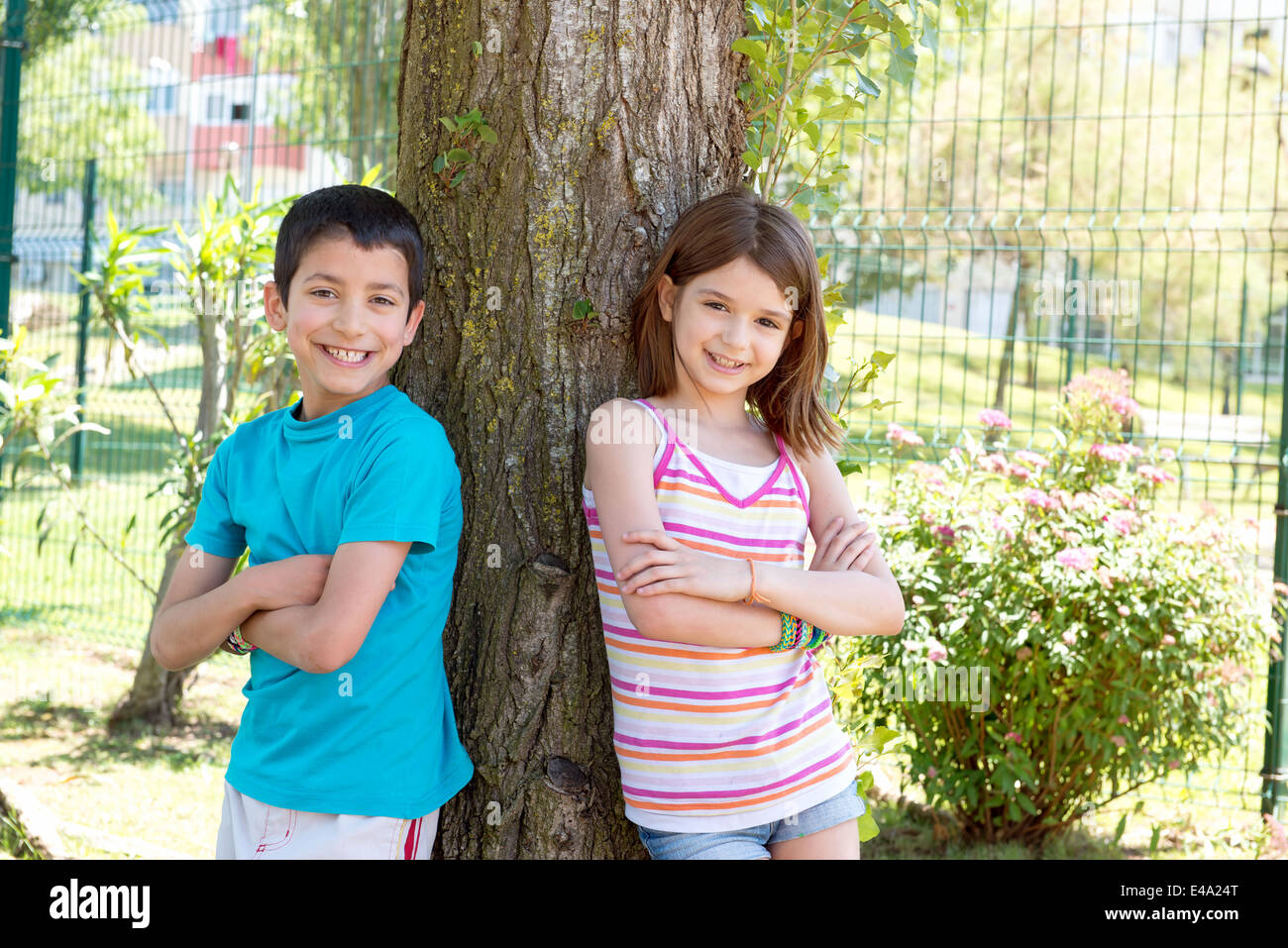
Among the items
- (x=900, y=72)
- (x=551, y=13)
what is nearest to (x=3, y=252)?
(x=551, y=13)

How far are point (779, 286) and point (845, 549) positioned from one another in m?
0.44

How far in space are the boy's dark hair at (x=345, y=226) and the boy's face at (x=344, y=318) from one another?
0.7 inches

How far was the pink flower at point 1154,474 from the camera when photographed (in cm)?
392

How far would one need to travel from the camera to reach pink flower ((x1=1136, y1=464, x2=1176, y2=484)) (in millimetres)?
3920

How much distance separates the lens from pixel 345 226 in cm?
181

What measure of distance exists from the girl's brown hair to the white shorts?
2.70 ft

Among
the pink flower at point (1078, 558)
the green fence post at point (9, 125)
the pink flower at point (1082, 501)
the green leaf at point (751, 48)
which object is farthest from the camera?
the green fence post at point (9, 125)

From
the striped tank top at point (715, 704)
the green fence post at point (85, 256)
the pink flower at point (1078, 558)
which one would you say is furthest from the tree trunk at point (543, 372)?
the green fence post at point (85, 256)

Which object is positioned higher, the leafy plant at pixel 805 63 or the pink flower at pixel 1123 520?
the leafy plant at pixel 805 63

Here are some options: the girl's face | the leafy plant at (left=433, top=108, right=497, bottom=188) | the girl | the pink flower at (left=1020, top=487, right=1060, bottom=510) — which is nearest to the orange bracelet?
the girl

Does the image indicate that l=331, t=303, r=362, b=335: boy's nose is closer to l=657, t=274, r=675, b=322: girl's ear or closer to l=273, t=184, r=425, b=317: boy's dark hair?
l=273, t=184, r=425, b=317: boy's dark hair

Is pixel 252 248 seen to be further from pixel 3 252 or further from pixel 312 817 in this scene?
pixel 312 817

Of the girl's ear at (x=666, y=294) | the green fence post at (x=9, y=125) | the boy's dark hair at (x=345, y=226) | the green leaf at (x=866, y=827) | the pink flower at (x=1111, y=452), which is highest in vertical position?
the green fence post at (x=9, y=125)

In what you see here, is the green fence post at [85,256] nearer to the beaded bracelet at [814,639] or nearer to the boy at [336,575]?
the boy at [336,575]
